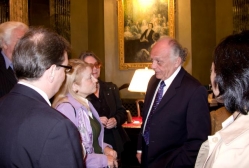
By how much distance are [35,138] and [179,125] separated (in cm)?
161

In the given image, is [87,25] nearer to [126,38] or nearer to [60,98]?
[126,38]

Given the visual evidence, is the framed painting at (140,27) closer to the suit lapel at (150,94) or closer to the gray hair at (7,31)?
the suit lapel at (150,94)

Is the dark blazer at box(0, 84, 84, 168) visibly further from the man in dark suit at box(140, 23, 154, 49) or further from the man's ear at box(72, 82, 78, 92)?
the man in dark suit at box(140, 23, 154, 49)

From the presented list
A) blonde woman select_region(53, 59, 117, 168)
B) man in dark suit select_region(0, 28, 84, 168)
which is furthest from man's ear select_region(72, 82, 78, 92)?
man in dark suit select_region(0, 28, 84, 168)

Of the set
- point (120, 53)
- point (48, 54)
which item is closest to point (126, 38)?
point (120, 53)

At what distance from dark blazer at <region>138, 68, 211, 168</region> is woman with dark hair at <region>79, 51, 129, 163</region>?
710 millimetres

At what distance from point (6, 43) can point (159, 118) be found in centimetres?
173

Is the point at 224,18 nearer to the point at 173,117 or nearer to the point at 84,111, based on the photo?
the point at 173,117

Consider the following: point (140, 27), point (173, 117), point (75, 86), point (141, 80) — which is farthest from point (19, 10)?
point (173, 117)

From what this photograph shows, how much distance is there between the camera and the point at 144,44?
7.36m

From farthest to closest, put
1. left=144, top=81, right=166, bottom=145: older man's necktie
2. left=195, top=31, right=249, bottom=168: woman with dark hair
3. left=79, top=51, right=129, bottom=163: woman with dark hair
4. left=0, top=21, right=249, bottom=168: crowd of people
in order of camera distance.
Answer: left=79, top=51, right=129, bottom=163: woman with dark hair < left=144, top=81, right=166, bottom=145: older man's necktie < left=0, top=21, right=249, bottom=168: crowd of people < left=195, top=31, right=249, bottom=168: woman with dark hair

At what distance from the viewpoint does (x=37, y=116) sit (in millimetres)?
1378

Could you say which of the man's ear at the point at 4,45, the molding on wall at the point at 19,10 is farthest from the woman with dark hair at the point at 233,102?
the molding on wall at the point at 19,10

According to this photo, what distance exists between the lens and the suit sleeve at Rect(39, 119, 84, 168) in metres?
1.36
